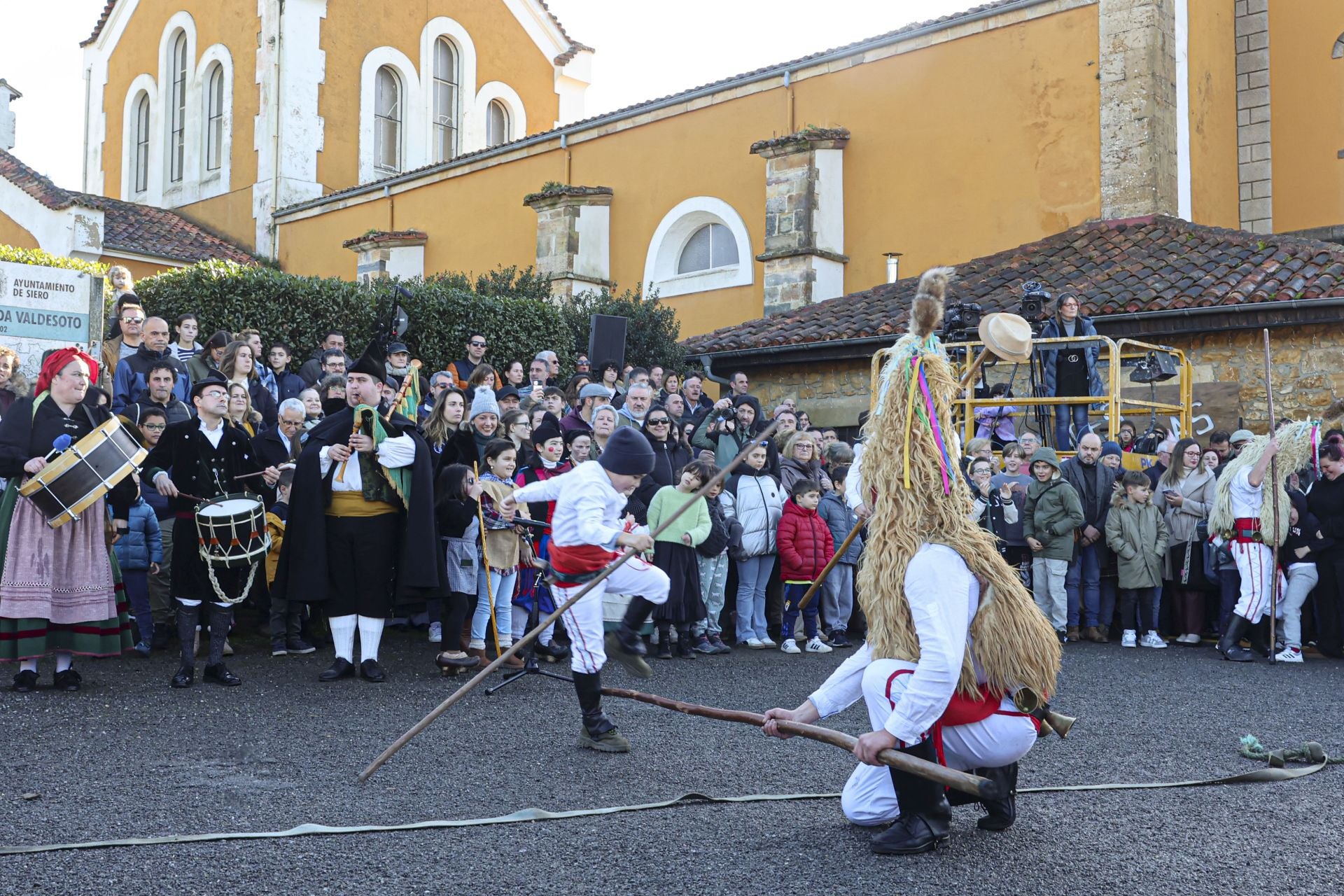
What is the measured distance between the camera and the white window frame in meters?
21.0

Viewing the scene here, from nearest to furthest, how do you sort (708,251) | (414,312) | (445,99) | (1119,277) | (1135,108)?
1. (414,312)
2. (1119,277)
3. (1135,108)
4. (708,251)
5. (445,99)

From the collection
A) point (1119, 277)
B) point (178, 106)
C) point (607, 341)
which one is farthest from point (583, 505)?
point (178, 106)

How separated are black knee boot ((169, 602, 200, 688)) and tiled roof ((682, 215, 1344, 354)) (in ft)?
34.1

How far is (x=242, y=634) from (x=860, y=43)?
14147mm

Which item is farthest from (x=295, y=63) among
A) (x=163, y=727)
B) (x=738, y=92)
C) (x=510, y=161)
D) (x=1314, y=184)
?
(x=163, y=727)

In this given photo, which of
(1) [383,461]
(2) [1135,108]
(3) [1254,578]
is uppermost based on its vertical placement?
(2) [1135,108]

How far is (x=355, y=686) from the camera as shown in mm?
7656

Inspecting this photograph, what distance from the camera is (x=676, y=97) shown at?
2152 cm

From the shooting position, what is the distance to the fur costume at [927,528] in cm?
447

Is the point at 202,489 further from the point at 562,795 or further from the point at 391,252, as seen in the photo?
the point at 391,252

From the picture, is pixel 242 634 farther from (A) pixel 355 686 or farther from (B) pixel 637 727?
(B) pixel 637 727

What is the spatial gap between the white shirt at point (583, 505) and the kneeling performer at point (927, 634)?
178 centimetres

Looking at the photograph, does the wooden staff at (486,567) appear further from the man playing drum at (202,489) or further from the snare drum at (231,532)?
the snare drum at (231,532)

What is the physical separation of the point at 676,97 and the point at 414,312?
834cm
